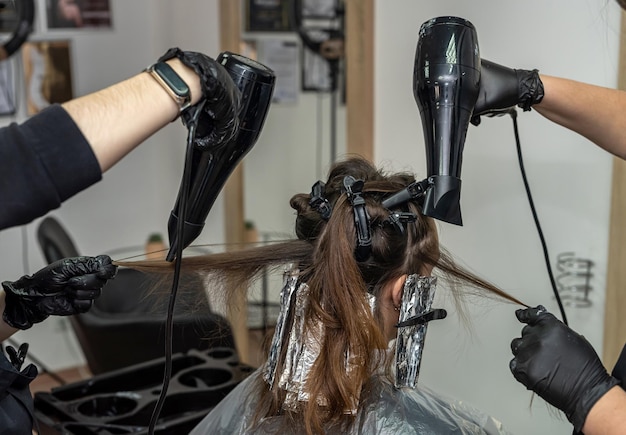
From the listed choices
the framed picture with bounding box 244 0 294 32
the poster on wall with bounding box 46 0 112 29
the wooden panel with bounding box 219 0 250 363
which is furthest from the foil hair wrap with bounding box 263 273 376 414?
the poster on wall with bounding box 46 0 112 29

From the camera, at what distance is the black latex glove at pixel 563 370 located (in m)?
0.99

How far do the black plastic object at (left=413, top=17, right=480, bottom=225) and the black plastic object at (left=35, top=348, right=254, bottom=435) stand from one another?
74 centimetres

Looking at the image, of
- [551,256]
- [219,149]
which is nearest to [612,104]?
[551,256]

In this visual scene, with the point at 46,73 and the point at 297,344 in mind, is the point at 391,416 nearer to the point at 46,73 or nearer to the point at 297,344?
the point at 297,344

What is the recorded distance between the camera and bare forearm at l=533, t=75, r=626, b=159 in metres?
1.28

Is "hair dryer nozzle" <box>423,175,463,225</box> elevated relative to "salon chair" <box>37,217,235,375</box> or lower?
elevated

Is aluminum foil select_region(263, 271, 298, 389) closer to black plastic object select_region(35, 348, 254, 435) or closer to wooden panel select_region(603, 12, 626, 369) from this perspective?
black plastic object select_region(35, 348, 254, 435)

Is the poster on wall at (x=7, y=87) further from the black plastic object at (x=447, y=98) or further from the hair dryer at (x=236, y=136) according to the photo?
the black plastic object at (x=447, y=98)

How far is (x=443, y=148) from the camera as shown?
1118 millimetres

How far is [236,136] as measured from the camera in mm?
1021

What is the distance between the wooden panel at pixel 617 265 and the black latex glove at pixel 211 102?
96 cm

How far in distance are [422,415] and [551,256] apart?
645 mm

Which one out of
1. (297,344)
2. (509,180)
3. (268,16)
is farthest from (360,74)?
(297,344)

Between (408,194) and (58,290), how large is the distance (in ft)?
1.89
